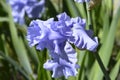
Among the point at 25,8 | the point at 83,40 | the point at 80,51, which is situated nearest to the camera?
the point at 83,40

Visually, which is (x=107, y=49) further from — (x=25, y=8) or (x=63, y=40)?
(x=25, y=8)

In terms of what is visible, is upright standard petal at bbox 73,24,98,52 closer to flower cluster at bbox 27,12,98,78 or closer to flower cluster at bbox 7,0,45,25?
flower cluster at bbox 27,12,98,78

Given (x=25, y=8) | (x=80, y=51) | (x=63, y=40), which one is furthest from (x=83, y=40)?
(x=25, y=8)

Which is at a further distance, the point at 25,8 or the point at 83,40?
the point at 25,8

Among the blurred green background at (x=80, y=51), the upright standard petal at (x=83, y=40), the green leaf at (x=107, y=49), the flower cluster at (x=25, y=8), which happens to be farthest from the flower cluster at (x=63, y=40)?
the flower cluster at (x=25, y=8)

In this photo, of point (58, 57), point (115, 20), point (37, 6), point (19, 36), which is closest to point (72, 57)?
point (58, 57)

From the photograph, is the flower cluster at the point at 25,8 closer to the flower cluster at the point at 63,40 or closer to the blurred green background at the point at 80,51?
the blurred green background at the point at 80,51
